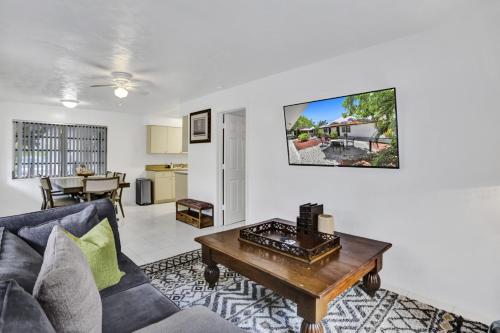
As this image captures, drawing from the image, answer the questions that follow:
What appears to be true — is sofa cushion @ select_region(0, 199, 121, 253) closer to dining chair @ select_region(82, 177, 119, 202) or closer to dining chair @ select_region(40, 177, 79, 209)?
dining chair @ select_region(82, 177, 119, 202)

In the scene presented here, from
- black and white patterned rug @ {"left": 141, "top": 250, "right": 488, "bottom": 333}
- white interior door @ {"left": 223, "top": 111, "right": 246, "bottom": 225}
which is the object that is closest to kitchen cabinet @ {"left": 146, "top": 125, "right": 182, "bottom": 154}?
white interior door @ {"left": 223, "top": 111, "right": 246, "bottom": 225}

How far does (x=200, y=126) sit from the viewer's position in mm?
4742

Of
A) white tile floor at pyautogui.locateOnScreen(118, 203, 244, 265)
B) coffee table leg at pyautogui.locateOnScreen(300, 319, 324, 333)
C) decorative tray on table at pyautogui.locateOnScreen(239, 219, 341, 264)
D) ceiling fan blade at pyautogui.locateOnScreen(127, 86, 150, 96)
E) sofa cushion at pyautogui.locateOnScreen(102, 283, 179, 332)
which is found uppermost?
ceiling fan blade at pyautogui.locateOnScreen(127, 86, 150, 96)

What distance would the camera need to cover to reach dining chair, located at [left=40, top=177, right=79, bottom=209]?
404cm

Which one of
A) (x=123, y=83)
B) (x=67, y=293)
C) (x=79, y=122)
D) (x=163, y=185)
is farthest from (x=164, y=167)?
(x=67, y=293)

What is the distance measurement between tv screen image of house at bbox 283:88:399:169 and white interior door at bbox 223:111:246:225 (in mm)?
1535

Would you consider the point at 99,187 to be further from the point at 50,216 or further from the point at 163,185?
the point at 50,216

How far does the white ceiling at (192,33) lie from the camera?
1.92 metres

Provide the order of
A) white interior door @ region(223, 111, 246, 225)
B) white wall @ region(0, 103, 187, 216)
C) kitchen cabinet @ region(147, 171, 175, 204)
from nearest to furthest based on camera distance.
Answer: white interior door @ region(223, 111, 246, 225) < white wall @ region(0, 103, 187, 216) < kitchen cabinet @ region(147, 171, 175, 204)

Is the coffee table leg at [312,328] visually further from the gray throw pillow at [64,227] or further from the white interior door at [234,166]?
the white interior door at [234,166]

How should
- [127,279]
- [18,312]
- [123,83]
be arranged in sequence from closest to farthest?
[18,312] → [127,279] → [123,83]

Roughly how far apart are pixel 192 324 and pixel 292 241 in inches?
44.6

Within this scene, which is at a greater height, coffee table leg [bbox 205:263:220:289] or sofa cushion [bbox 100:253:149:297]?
sofa cushion [bbox 100:253:149:297]

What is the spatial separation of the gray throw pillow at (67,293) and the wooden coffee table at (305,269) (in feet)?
3.27
